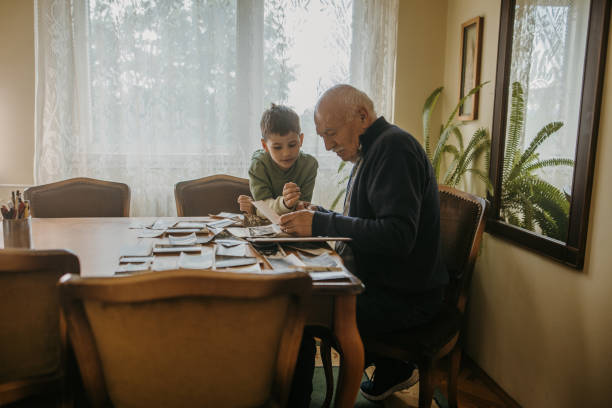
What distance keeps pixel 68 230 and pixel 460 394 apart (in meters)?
1.90

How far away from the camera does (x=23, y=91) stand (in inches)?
112

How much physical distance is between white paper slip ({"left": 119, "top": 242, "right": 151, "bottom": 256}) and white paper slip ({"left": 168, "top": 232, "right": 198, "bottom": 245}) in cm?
9

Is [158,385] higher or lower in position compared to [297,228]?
lower

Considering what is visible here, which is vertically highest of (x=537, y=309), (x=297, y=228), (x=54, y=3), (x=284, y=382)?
(x=54, y=3)

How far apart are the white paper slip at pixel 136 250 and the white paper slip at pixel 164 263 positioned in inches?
2.9

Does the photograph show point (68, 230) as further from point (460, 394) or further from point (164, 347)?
point (460, 394)

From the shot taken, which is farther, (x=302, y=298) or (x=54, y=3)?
(x=54, y=3)

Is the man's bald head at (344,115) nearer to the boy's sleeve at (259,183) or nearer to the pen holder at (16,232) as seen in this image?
the boy's sleeve at (259,183)

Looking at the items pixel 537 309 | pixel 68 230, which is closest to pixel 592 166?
pixel 537 309

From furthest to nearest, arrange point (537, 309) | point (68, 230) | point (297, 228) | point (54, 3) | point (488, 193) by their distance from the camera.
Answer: point (54, 3)
point (488, 193)
point (537, 309)
point (68, 230)
point (297, 228)

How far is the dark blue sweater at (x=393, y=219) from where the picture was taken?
1.39 meters

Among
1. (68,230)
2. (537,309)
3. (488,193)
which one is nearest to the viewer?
(68,230)

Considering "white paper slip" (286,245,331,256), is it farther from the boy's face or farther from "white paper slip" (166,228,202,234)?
the boy's face

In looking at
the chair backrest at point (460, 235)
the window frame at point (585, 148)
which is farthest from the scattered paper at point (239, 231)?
the window frame at point (585, 148)
